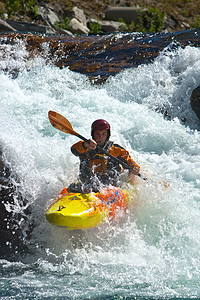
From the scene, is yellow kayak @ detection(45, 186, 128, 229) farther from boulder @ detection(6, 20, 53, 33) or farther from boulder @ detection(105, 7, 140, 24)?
boulder @ detection(105, 7, 140, 24)

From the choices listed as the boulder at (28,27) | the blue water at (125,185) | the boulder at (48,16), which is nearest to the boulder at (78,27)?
the boulder at (48,16)

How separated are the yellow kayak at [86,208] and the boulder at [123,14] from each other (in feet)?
46.5

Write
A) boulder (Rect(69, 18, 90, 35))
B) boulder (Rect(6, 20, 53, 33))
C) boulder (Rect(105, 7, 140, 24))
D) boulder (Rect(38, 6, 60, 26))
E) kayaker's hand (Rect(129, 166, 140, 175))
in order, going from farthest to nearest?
boulder (Rect(105, 7, 140, 24))
boulder (Rect(38, 6, 60, 26))
boulder (Rect(69, 18, 90, 35))
boulder (Rect(6, 20, 53, 33))
kayaker's hand (Rect(129, 166, 140, 175))

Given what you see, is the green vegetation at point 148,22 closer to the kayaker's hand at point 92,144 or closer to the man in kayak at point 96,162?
the man in kayak at point 96,162

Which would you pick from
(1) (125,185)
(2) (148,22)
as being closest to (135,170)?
(1) (125,185)

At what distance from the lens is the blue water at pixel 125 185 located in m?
3.06

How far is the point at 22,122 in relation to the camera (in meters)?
5.97

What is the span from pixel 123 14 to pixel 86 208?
15025 millimetres

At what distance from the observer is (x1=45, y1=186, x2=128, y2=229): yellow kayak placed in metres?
3.31

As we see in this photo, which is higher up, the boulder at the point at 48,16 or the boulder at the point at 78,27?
the boulder at the point at 78,27

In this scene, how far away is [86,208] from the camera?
346 cm

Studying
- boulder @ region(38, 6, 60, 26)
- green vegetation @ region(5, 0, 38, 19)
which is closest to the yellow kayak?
boulder @ region(38, 6, 60, 26)

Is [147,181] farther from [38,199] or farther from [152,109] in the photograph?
[152,109]

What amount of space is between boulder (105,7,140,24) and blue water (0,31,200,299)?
9429 mm
